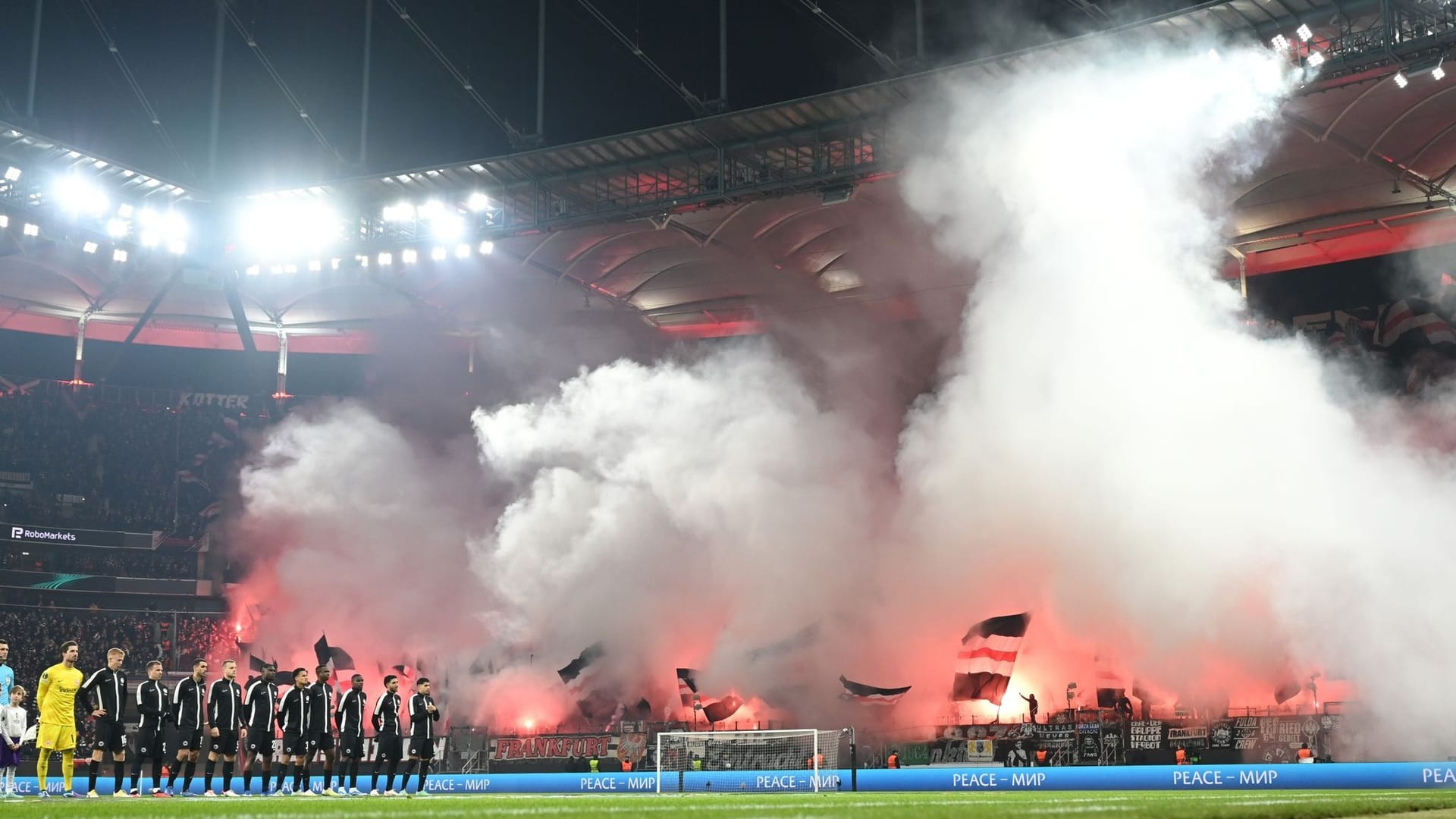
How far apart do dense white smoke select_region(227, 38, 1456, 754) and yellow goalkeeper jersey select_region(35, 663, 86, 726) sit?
671 inches

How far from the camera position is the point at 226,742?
15.5 metres

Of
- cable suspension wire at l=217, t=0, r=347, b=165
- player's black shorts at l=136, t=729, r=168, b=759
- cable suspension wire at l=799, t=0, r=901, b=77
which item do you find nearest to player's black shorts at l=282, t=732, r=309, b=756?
player's black shorts at l=136, t=729, r=168, b=759

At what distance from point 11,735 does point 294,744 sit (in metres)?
3.17

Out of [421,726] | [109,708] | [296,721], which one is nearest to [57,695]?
[109,708]

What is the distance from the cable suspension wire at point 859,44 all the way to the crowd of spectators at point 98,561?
26017 mm

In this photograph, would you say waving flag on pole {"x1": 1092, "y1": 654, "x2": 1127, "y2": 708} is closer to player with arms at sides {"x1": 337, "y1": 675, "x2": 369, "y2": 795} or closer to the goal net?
the goal net

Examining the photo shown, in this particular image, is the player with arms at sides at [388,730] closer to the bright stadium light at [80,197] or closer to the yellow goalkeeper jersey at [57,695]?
the yellow goalkeeper jersey at [57,695]

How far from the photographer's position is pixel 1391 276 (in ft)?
99.3

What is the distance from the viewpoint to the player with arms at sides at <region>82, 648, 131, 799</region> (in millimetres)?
14000

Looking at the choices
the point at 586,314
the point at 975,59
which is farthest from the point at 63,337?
the point at 975,59

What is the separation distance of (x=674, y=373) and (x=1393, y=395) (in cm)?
1675

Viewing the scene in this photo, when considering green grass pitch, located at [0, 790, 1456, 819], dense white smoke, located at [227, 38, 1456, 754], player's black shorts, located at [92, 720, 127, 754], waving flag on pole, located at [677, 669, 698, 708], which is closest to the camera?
green grass pitch, located at [0, 790, 1456, 819]

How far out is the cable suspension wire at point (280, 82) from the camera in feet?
98.7

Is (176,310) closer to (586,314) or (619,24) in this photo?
(586,314)
